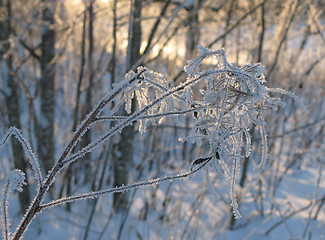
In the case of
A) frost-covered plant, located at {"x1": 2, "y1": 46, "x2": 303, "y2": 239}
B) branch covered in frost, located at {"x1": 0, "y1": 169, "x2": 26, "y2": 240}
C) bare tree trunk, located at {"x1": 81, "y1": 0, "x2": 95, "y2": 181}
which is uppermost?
bare tree trunk, located at {"x1": 81, "y1": 0, "x2": 95, "y2": 181}

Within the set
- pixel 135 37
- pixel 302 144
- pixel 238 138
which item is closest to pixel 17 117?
pixel 135 37

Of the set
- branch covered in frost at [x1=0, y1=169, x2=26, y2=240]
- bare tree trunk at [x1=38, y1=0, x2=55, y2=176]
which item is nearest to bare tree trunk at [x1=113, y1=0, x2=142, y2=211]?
bare tree trunk at [x1=38, y1=0, x2=55, y2=176]

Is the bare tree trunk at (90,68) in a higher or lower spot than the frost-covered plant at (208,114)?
higher

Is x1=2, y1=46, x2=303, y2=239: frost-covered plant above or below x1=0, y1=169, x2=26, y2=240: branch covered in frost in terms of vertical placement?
above

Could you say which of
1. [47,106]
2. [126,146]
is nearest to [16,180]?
[126,146]

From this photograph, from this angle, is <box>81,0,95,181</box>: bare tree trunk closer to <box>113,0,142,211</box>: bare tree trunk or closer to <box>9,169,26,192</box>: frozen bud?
<box>113,0,142,211</box>: bare tree trunk

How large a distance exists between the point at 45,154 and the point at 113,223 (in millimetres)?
726

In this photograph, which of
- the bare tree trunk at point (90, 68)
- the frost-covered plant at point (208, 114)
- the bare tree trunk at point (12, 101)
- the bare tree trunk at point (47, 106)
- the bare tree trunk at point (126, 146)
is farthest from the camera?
the bare tree trunk at point (47, 106)

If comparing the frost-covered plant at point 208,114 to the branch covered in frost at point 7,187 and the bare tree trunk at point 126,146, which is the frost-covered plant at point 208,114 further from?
the bare tree trunk at point 126,146

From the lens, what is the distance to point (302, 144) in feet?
10.3

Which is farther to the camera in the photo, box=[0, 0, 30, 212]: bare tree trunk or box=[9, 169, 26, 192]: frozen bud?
box=[0, 0, 30, 212]: bare tree trunk

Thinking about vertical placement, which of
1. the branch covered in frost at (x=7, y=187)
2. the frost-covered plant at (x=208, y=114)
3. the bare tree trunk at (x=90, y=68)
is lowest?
the branch covered in frost at (x=7, y=187)

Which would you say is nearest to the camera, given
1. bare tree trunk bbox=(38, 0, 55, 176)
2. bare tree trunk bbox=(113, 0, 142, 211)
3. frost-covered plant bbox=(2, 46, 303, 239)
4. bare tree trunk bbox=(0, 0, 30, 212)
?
frost-covered plant bbox=(2, 46, 303, 239)

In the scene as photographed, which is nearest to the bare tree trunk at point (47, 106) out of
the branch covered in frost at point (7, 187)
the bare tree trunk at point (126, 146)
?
the bare tree trunk at point (126, 146)
